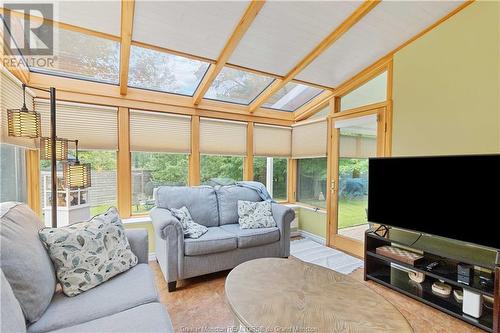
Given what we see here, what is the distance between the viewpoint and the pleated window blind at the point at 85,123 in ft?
9.00

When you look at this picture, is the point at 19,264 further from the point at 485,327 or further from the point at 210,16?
the point at 485,327

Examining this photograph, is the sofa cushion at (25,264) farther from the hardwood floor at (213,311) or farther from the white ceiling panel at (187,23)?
the white ceiling panel at (187,23)

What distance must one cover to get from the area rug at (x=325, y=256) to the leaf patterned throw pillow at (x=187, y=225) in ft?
4.92

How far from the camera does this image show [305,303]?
1412 millimetres

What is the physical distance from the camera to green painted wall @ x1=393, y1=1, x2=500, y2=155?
2.11 meters

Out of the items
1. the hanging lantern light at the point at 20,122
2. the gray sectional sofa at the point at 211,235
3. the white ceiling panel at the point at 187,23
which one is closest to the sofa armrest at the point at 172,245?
the gray sectional sofa at the point at 211,235

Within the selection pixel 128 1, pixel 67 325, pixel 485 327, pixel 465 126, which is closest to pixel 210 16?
pixel 128 1

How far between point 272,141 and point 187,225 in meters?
2.34

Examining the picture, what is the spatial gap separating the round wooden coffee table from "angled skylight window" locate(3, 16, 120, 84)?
2651 millimetres

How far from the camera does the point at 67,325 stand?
1.20 metres

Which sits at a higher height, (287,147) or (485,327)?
(287,147)

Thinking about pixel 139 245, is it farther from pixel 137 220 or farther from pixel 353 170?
pixel 353 170

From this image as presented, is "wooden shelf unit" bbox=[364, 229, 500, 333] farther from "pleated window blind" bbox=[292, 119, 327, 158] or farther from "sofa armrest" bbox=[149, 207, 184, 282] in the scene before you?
"sofa armrest" bbox=[149, 207, 184, 282]

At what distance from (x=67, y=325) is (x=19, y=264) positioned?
1.28 ft
